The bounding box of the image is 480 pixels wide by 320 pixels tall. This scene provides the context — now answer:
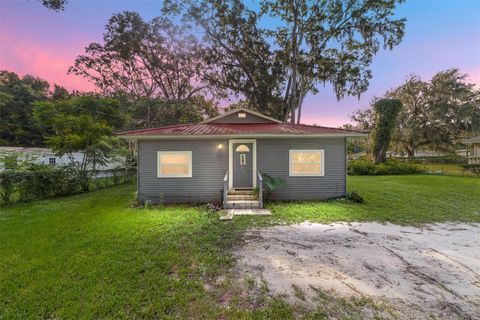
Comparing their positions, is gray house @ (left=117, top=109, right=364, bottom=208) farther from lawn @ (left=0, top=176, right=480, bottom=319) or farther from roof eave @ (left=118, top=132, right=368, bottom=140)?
lawn @ (left=0, top=176, right=480, bottom=319)

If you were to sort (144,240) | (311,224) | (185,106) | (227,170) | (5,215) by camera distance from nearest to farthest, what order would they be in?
(144,240) → (311,224) → (5,215) → (227,170) → (185,106)

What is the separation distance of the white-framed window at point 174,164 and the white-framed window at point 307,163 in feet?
12.5

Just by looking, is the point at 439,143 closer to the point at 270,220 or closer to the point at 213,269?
the point at 270,220

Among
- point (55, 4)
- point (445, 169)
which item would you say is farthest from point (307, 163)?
point (445, 169)

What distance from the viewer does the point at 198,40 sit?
714 inches

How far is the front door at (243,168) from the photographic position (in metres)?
8.12

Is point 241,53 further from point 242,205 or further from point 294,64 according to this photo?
point 242,205

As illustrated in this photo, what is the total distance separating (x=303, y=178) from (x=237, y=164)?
2525 mm

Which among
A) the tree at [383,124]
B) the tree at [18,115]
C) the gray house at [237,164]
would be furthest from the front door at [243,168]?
the tree at [18,115]

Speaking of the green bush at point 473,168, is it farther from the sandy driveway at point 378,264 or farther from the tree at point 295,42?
the sandy driveway at point 378,264

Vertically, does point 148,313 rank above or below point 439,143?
below

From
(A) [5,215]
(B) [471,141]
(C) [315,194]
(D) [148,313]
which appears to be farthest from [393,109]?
(A) [5,215]

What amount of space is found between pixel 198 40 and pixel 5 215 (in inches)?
664

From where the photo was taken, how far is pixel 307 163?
8.10 meters
